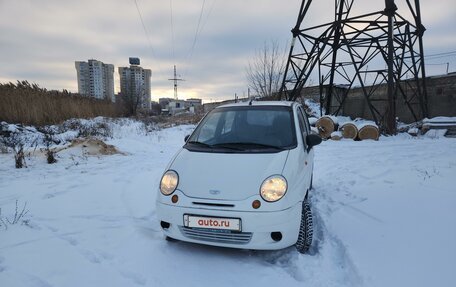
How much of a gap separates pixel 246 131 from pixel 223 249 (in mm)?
1512

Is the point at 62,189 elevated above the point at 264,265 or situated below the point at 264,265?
above

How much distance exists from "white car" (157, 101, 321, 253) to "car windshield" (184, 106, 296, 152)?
0.07 ft

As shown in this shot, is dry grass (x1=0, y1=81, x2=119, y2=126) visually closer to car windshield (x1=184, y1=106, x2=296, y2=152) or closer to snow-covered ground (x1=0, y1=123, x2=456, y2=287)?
snow-covered ground (x1=0, y1=123, x2=456, y2=287)

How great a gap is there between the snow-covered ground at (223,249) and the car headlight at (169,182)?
665 mm

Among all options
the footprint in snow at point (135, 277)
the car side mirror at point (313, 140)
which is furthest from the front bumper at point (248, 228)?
the car side mirror at point (313, 140)

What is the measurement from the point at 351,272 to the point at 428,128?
469 inches

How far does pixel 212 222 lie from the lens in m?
2.88

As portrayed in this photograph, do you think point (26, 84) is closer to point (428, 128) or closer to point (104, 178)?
point (104, 178)

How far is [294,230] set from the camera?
2.96 metres

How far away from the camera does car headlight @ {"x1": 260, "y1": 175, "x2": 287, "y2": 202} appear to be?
289cm

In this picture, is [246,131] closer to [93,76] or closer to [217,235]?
[217,235]

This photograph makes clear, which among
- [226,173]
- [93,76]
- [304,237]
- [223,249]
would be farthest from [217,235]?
[93,76]

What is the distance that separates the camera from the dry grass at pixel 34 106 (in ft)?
41.4

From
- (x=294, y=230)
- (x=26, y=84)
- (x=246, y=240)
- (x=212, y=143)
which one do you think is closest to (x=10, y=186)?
(x=212, y=143)
